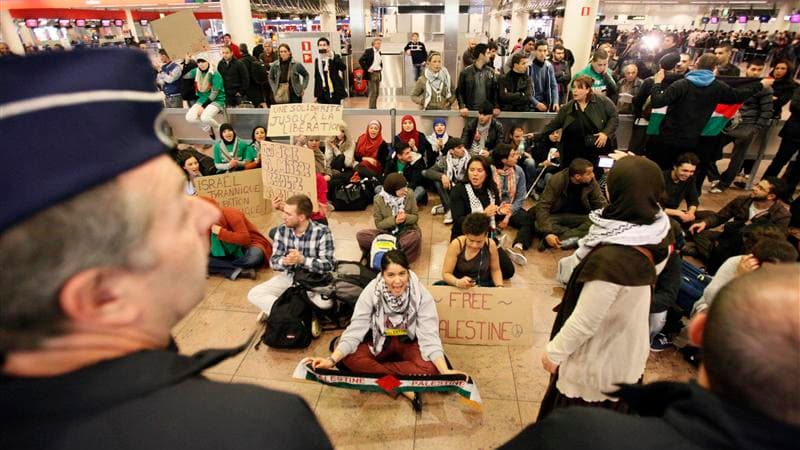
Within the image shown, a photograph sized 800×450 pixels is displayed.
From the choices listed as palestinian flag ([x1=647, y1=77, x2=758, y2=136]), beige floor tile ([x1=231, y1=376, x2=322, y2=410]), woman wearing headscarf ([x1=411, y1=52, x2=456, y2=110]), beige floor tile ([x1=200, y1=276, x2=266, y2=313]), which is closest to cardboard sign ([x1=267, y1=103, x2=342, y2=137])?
beige floor tile ([x1=200, y1=276, x2=266, y2=313])

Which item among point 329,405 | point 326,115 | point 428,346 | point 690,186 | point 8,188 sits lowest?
point 329,405

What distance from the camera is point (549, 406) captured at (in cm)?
241

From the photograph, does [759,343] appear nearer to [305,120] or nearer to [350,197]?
[350,197]

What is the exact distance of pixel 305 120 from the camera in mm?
5844

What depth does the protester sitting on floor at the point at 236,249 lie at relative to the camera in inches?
175

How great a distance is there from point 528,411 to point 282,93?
312 inches

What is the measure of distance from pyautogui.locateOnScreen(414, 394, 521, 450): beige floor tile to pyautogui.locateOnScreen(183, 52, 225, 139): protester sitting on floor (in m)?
6.60

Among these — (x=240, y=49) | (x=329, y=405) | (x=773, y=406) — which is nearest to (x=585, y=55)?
(x=240, y=49)

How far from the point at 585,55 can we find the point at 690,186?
523 cm

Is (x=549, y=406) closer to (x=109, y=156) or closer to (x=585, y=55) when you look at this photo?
(x=109, y=156)

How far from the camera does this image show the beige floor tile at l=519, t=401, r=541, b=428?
2891mm

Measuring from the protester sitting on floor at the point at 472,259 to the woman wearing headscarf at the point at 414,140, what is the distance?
2877mm

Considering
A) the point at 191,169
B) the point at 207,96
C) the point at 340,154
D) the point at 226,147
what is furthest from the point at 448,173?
the point at 207,96

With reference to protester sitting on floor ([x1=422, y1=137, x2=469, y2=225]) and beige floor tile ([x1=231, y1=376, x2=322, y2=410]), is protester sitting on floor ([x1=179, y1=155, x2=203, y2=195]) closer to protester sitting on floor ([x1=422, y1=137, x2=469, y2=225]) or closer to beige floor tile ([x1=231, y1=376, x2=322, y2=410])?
beige floor tile ([x1=231, y1=376, x2=322, y2=410])
